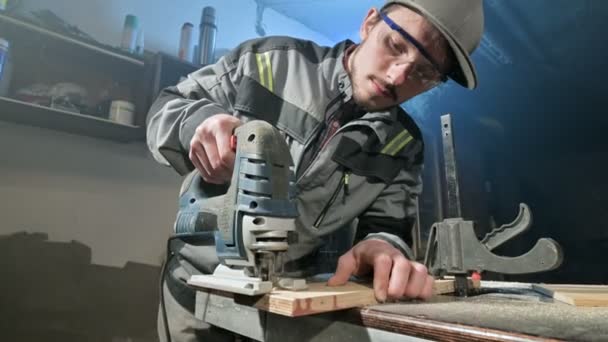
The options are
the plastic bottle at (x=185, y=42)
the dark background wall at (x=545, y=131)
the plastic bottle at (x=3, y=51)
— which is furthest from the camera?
the plastic bottle at (x=185, y=42)

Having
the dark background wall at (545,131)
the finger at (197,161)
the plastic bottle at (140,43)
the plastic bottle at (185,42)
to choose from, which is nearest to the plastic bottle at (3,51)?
the plastic bottle at (140,43)

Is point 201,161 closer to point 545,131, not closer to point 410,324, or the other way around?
point 410,324

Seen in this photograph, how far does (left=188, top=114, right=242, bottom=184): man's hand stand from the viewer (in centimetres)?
56

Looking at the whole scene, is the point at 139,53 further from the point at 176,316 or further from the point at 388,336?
the point at 388,336

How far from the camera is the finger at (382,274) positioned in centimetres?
53

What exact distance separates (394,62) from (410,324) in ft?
2.20

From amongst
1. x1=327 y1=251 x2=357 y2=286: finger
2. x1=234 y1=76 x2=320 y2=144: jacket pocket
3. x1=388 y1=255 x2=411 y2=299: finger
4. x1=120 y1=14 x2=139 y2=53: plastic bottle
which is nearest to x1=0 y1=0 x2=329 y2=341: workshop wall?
x1=120 y1=14 x2=139 y2=53: plastic bottle

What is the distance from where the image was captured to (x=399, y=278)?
54 cm

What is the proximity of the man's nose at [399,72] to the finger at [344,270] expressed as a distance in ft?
1.54

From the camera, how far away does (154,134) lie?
29.8 inches

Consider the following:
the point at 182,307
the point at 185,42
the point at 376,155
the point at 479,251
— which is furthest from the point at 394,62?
the point at 185,42

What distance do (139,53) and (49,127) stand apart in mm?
475

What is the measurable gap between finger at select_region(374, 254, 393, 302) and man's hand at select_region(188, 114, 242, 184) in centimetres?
30

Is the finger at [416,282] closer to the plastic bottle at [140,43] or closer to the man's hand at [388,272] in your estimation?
the man's hand at [388,272]
